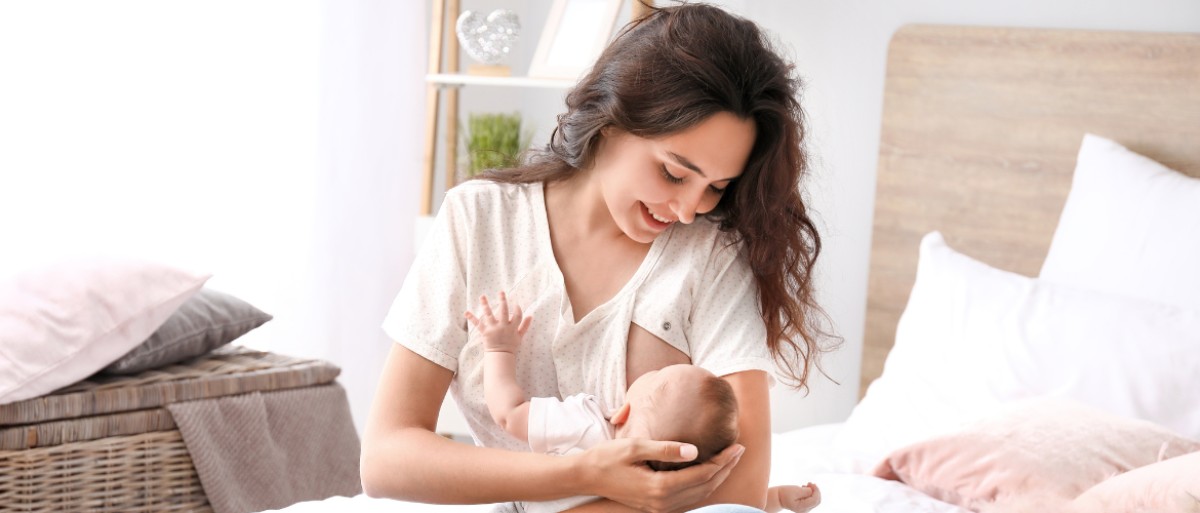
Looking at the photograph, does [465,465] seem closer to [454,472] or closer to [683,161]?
[454,472]

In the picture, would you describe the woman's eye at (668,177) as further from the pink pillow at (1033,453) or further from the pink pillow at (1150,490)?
the pink pillow at (1033,453)

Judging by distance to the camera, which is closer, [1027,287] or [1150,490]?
→ [1150,490]

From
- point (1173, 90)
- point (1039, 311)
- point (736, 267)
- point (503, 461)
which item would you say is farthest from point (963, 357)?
point (503, 461)

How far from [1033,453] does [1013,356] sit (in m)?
0.42

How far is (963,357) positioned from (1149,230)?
437 mm

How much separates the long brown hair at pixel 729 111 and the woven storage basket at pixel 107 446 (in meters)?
0.86

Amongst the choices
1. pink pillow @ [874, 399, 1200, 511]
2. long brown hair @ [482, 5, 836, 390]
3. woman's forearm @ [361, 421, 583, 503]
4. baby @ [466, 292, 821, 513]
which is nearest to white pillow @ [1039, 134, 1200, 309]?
pink pillow @ [874, 399, 1200, 511]

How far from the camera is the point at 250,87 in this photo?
2977mm

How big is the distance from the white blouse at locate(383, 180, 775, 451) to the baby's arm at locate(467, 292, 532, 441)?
61 mm

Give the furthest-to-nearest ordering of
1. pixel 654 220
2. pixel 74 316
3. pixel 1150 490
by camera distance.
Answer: pixel 74 316, pixel 1150 490, pixel 654 220

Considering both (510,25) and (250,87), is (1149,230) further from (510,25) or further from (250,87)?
(250,87)

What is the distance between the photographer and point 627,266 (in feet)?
5.45

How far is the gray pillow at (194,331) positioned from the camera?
2.24 meters

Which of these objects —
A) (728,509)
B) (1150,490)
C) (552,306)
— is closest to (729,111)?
(552,306)
